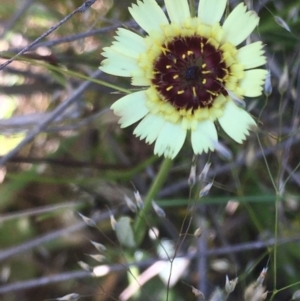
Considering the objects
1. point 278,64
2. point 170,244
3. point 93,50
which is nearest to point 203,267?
point 170,244

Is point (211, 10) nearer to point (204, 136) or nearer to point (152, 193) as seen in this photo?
point (204, 136)

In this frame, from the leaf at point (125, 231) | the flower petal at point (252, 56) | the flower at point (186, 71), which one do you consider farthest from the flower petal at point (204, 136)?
the leaf at point (125, 231)

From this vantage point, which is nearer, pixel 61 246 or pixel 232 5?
pixel 232 5

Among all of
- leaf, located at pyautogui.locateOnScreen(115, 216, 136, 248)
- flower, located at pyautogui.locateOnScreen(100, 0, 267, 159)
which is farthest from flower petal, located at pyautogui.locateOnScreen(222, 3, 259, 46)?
leaf, located at pyautogui.locateOnScreen(115, 216, 136, 248)

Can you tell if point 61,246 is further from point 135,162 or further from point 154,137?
point 154,137

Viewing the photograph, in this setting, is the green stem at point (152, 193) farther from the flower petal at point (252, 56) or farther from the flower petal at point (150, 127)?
the flower petal at point (252, 56)

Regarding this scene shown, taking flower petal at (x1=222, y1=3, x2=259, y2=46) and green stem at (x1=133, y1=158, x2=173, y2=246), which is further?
green stem at (x1=133, y1=158, x2=173, y2=246)

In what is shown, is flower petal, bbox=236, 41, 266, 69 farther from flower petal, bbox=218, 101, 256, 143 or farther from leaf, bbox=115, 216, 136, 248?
leaf, bbox=115, 216, 136, 248
